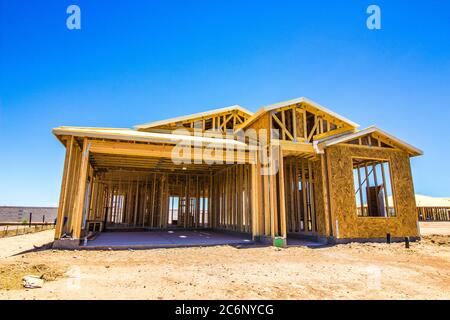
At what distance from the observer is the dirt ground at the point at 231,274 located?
4402 millimetres

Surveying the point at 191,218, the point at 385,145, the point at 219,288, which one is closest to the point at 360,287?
the point at 219,288

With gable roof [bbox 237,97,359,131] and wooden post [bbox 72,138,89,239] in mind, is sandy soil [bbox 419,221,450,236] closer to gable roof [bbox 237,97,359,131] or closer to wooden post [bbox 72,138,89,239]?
gable roof [bbox 237,97,359,131]

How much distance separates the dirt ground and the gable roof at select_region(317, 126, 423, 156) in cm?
445

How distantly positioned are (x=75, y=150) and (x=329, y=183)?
1032 cm

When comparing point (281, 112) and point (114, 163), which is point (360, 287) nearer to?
point (281, 112)

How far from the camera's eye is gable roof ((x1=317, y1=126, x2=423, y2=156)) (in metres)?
11.6

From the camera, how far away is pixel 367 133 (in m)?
12.2

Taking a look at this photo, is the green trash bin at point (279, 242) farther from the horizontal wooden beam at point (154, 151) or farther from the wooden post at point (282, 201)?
the horizontal wooden beam at point (154, 151)

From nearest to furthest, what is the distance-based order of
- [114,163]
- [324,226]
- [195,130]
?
[324,226] < [114,163] < [195,130]

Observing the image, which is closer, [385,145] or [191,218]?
[385,145]

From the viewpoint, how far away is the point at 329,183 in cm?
1159

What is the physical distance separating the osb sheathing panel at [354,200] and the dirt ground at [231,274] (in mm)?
2109

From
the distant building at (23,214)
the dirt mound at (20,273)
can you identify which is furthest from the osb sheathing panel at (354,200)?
the distant building at (23,214)

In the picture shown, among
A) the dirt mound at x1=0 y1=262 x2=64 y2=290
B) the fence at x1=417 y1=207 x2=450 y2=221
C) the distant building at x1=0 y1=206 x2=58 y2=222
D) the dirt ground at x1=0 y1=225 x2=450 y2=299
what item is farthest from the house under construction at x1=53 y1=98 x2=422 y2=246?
the fence at x1=417 y1=207 x2=450 y2=221
